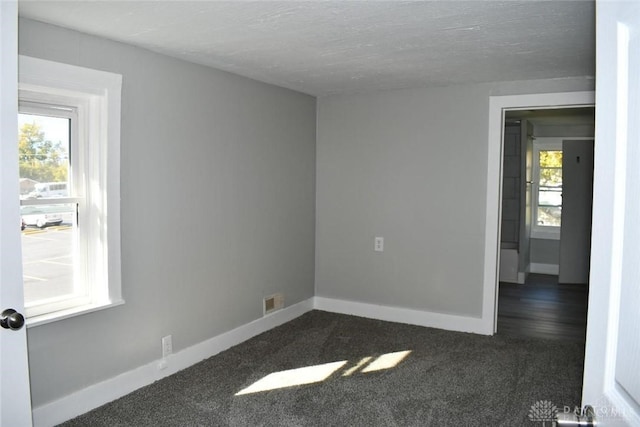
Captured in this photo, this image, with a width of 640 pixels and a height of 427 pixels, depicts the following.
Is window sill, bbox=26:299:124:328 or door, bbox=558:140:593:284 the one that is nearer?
window sill, bbox=26:299:124:328

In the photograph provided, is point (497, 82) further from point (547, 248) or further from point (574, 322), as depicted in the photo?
point (547, 248)

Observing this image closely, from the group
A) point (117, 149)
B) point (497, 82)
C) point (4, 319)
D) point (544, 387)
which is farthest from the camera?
point (497, 82)

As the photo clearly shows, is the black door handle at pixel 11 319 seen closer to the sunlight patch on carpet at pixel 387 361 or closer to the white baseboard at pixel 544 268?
the sunlight patch on carpet at pixel 387 361

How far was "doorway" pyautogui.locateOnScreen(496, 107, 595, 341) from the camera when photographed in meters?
6.11

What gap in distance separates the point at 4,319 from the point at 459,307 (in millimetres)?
3643

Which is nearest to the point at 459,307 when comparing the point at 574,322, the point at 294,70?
the point at 574,322

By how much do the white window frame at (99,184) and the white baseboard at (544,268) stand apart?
613 centimetres

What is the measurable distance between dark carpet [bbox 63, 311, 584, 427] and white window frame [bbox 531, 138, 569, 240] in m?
3.69

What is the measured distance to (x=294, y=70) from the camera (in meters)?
3.75

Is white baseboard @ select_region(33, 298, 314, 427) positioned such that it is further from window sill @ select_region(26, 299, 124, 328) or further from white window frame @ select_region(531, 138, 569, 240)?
white window frame @ select_region(531, 138, 569, 240)

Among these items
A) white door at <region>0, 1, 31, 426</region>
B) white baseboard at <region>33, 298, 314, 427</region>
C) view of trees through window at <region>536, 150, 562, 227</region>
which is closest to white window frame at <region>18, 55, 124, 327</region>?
white baseboard at <region>33, 298, 314, 427</region>

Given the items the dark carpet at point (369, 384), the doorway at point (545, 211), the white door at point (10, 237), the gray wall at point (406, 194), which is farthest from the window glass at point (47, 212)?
the doorway at point (545, 211)

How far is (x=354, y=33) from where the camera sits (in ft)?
9.02

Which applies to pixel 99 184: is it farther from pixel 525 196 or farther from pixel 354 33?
pixel 525 196
